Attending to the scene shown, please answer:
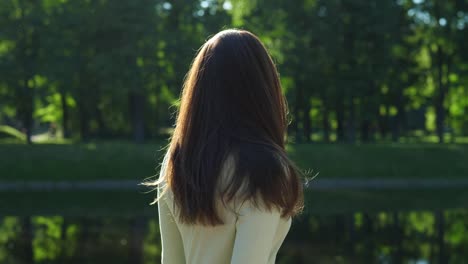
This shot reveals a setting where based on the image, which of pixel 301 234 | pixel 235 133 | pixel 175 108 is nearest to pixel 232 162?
pixel 235 133

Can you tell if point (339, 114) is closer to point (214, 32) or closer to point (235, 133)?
point (214, 32)

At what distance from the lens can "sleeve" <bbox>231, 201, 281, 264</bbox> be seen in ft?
7.10

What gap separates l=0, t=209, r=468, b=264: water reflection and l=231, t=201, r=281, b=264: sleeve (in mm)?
9318

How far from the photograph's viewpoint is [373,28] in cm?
3462

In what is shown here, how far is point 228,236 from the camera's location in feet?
7.57

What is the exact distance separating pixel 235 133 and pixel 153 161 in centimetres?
2428

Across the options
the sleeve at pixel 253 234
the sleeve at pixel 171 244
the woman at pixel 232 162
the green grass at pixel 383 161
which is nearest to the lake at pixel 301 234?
the green grass at pixel 383 161

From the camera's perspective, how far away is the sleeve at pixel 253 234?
7.10ft

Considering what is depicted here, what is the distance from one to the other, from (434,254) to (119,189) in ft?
45.1

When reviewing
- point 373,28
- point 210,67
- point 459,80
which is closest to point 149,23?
point 373,28

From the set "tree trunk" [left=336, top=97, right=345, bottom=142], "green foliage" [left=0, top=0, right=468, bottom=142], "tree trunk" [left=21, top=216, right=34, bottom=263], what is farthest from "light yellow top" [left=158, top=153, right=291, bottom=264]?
"tree trunk" [left=336, top=97, right=345, bottom=142]

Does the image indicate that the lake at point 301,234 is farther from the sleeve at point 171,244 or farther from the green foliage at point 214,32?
the green foliage at point 214,32

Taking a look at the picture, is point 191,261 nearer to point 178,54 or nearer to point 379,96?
point 178,54

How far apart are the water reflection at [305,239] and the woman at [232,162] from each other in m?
9.18
